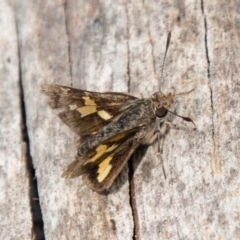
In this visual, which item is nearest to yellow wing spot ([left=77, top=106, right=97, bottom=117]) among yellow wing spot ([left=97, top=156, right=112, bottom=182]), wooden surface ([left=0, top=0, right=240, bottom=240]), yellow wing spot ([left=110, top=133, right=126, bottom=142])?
wooden surface ([left=0, top=0, right=240, bottom=240])

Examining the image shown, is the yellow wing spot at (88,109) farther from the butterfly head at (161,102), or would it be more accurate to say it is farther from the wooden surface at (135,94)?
the butterfly head at (161,102)

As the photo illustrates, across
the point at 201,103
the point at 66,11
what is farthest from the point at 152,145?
the point at 66,11

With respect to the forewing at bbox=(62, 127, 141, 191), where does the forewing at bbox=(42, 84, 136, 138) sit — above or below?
above

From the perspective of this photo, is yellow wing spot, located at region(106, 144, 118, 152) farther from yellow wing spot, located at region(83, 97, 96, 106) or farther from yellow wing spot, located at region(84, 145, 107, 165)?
yellow wing spot, located at region(83, 97, 96, 106)

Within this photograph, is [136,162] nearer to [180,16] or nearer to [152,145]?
[152,145]

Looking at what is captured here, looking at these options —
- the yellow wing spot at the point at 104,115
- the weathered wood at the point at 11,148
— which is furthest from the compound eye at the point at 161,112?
the weathered wood at the point at 11,148

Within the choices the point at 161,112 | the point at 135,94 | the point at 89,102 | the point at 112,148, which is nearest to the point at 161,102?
the point at 161,112
